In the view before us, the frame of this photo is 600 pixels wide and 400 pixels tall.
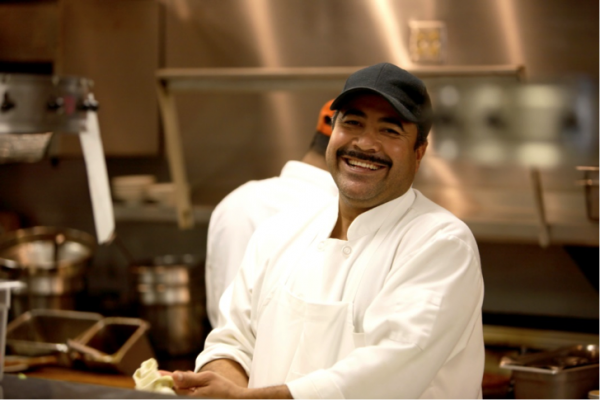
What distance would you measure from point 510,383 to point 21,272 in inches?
89.6

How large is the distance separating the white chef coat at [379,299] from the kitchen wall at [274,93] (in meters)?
1.81

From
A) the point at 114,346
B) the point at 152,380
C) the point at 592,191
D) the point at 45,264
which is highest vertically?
the point at 152,380

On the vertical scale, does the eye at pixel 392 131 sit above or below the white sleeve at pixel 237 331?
above

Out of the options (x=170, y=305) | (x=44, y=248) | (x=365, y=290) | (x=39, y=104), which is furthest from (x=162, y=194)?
(x=365, y=290)

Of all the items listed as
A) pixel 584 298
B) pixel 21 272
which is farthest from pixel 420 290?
pixel 21 272

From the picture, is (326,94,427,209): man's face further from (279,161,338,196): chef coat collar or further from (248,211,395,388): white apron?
(279,161,338,196): chef coat collar

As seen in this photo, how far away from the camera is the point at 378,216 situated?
1573mm

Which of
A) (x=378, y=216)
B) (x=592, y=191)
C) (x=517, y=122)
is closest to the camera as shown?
(x=378, y=216)

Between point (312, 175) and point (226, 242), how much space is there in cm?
36

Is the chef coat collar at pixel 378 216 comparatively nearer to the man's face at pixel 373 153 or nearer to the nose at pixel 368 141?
the man's face at pixel 373 153

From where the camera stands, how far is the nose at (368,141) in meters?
1.54

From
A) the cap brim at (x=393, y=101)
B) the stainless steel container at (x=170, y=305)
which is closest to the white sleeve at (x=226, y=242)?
the cap brim at (x=393, y=101)

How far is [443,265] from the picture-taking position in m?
1.39

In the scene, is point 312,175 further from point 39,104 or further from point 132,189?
point 132,189
